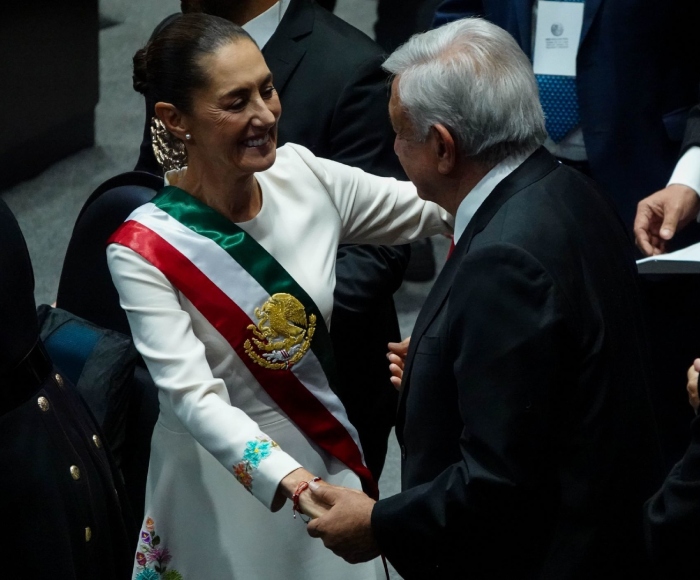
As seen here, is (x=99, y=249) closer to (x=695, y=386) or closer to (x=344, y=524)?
(x=344, y=524)

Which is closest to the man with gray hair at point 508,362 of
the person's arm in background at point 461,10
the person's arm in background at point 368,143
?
the person's arm in background at point 368,143

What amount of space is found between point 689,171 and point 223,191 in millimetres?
988

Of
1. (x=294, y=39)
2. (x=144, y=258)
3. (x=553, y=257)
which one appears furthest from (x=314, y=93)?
(x=553, y=257)

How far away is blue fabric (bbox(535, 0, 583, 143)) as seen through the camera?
2543 mm

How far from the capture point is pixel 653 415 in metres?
1.72

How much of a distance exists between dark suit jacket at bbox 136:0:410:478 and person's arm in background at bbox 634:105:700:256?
1.44 feet

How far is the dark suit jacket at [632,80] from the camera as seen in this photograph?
2.46 m

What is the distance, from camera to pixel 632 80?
99.0 inches

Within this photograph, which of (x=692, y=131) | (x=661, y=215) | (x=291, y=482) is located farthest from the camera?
(x=692, y=131)

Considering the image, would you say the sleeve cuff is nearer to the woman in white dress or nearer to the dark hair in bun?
the woman in white dress

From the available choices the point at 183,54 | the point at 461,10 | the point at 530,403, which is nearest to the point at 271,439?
the point at 530,403

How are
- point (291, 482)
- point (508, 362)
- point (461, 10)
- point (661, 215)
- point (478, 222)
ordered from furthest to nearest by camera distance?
point (461, 10)
point (661, 215)
point (291, 482)
point (478, 222)
point (508, 362)

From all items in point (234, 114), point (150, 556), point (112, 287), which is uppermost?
point (234, 114)

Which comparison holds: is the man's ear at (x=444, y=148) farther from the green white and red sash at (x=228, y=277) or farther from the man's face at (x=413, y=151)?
the green white and red sash at (x=228, y=277)
